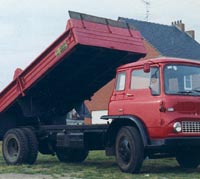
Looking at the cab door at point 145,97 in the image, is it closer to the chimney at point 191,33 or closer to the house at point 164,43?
the house at point 164,43

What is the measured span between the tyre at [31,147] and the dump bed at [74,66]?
0.60m

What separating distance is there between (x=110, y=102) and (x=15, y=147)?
3462 millimetres

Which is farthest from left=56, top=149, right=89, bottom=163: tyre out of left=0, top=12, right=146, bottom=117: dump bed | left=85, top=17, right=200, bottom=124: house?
left=85, top=17, right=200, bottom=124: house

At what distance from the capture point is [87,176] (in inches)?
420

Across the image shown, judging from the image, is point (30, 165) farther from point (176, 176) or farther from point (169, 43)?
point (169, 43)

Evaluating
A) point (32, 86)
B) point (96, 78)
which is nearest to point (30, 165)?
point (32, 86)

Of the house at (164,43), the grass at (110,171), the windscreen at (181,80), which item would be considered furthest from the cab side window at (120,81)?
the house at (164,43)

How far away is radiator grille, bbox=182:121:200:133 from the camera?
34.7 ft

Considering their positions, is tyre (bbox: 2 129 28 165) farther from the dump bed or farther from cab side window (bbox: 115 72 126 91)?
cab side window (bbox: 115 72 126 91)

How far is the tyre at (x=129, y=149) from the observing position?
10.8 metres

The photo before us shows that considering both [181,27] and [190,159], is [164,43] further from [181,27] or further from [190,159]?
[190,159]

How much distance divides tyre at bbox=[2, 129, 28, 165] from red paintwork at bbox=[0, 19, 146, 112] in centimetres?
76

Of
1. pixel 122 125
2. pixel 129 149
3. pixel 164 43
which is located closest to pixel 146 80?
pixel 122 125

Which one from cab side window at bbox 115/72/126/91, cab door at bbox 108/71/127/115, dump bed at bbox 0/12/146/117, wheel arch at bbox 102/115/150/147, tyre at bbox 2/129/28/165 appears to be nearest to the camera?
wheel arch at bbox 102/115/150/147
